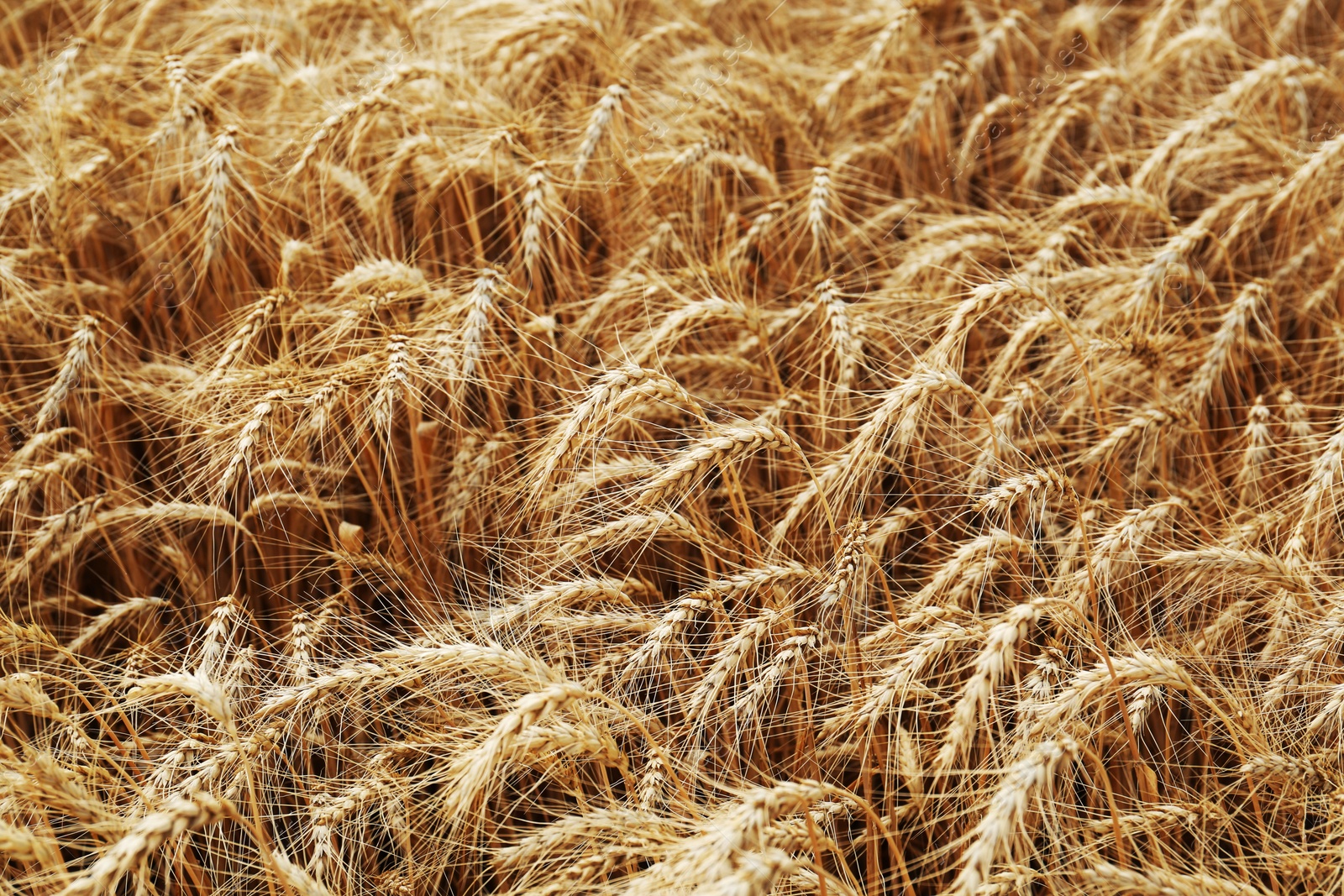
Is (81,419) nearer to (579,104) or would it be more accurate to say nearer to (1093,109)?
(579,104)

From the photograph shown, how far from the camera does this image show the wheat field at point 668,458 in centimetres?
191

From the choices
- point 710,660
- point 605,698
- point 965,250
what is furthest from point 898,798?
point 965,250

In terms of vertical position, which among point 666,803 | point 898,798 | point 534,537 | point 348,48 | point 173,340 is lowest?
point 898,798

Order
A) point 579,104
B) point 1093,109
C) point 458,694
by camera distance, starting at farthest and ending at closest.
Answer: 1. point 1093,109
2. point 579,104
3. point 458,694

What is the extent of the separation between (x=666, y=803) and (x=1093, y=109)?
266 cm

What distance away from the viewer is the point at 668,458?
96.4 inches

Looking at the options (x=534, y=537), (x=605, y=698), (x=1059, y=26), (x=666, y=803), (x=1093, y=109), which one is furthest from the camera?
(x=1059, y=26)

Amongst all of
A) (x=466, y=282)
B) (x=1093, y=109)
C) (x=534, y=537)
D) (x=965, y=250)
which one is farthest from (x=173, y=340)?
(x=1093, y=109)

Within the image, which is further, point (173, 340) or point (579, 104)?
point (579, 104)

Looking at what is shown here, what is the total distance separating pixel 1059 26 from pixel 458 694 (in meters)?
3.02

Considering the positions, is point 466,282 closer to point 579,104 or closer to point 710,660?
point 579,104

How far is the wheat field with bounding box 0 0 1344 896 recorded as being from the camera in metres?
1.91

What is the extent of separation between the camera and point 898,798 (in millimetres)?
2295

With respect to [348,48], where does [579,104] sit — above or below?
below
